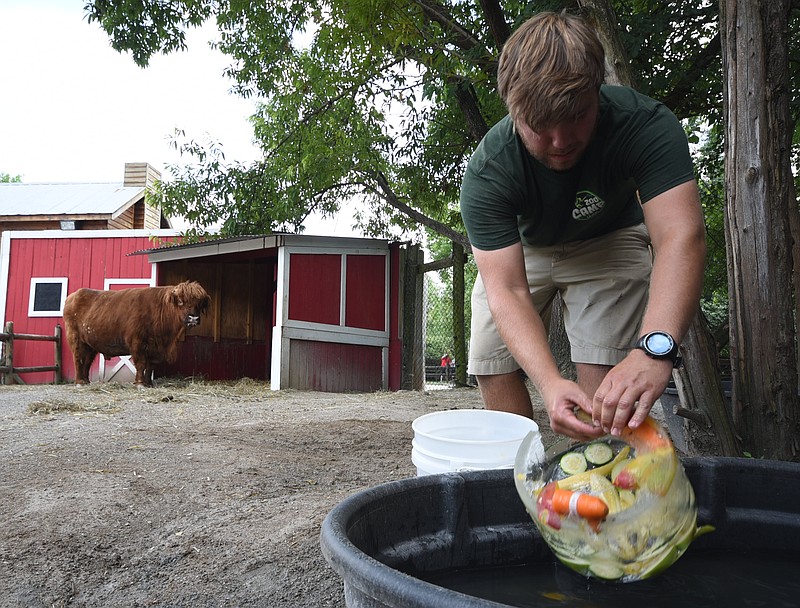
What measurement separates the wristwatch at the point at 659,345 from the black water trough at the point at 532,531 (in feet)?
1.34

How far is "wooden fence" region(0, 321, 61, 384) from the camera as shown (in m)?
9.92

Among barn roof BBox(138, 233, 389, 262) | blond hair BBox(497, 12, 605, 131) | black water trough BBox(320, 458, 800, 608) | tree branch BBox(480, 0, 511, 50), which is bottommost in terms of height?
black water trough BBox(320, 458, 800, 608)

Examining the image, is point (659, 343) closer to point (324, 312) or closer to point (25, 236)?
point (324, 312)

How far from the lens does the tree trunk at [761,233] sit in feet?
7.89

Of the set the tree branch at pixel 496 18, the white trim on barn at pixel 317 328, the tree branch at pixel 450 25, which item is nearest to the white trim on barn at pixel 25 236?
the white trim on barn at pixel 317 328

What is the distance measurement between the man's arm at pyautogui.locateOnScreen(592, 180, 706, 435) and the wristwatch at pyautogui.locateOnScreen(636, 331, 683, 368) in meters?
0.01

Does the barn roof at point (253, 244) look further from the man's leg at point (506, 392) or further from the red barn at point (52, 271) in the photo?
the man's leg at point (506, 392)

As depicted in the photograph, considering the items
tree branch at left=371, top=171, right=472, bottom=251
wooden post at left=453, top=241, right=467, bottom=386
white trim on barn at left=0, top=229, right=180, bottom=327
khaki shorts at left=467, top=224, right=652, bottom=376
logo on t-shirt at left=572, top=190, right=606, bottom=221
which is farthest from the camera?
white trim on barn at left=0, top=229, right=180, bottom=327

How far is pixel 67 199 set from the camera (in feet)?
48.6

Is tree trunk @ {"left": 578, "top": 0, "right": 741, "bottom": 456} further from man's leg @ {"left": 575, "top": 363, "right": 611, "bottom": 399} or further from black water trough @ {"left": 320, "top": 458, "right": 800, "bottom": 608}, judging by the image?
black water trough @ {"left": 320, "top": 458, "right": 800, "bottom": 608}

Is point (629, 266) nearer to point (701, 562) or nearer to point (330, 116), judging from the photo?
point (701, 562)

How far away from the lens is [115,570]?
196 cm

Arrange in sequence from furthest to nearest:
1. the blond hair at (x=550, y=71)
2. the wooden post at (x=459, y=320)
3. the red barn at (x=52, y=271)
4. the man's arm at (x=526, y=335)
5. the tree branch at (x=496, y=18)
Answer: the red barn at (x=52, y=271), the wooden post at (x=459, y=320), the tree branch at (x=496, y=18), the blond hair at (x=550, y=71), the man's arm at (x=526, y=335)

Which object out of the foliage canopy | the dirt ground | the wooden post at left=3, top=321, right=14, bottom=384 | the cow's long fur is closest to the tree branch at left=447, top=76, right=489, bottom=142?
the foliage canopy
